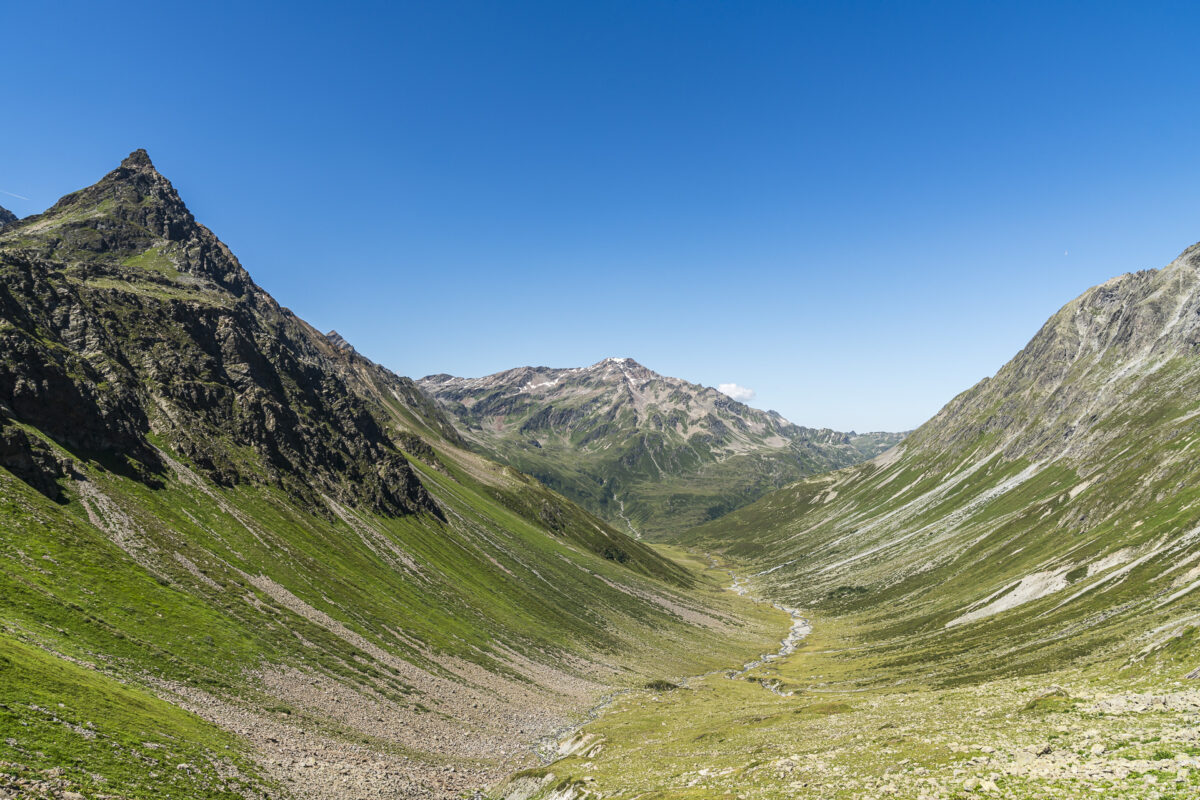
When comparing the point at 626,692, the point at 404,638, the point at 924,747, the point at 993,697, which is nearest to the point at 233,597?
the point at 404,638

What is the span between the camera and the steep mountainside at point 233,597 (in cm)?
4681

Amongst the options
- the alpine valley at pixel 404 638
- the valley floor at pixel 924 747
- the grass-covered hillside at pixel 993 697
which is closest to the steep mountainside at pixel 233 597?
the alpine valley at pixel 404 638

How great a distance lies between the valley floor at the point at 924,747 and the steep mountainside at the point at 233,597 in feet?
60.3

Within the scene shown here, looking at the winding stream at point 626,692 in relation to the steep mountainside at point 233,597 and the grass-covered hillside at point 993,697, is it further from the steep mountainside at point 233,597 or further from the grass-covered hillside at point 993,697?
the steep mountainside at point 233,597

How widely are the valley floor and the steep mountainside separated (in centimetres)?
1838

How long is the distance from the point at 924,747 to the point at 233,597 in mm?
89864

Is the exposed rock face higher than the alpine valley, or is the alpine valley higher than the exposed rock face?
the exposed rock face

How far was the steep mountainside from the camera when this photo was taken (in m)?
46.8

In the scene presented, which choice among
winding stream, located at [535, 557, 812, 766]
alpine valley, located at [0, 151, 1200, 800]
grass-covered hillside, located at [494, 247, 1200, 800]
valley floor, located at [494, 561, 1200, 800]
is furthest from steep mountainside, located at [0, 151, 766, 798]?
grass-covered hillside, located at [494, 247, 1200, 800]

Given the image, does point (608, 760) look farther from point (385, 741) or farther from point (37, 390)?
point (37, 390)

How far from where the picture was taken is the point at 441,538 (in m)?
165

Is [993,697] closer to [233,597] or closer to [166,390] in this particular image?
[233,597]

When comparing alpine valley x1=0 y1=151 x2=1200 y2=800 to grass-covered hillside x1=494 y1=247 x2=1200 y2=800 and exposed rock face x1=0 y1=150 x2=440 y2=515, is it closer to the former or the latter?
grass-covered hillside x1=494 y1=247 x2=1200 y2=800

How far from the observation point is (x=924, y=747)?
41719 millimetres
